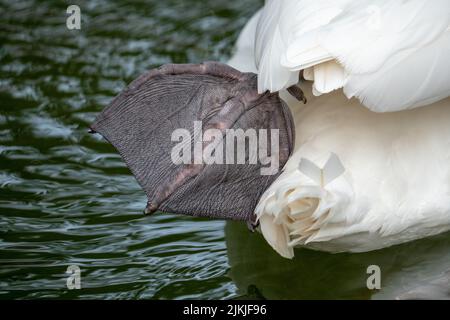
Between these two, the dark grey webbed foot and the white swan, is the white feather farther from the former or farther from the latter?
the dark grey webbed foot

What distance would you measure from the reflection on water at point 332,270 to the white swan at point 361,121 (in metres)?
0.10

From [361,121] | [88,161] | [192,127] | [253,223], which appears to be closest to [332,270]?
[253,223]

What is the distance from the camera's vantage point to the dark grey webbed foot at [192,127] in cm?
312

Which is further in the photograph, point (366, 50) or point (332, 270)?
point (332, 270)

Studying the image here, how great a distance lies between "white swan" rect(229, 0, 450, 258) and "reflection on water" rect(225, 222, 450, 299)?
0.10 meters

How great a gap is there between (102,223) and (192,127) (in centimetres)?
53

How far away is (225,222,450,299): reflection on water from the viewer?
10.4ft

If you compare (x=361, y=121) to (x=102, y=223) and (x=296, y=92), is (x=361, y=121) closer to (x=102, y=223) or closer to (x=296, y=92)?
(x=296, y=92)

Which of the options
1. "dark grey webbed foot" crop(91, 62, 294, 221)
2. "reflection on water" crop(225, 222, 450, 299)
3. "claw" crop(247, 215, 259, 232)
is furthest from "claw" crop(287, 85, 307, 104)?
"reflection on water" crop(225, 222, 450, 299)

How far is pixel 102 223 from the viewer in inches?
139

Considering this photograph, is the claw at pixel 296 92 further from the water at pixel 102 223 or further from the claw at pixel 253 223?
the water at pixel 102 223

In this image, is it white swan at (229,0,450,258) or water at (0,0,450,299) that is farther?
water at (0,0,450,299)
